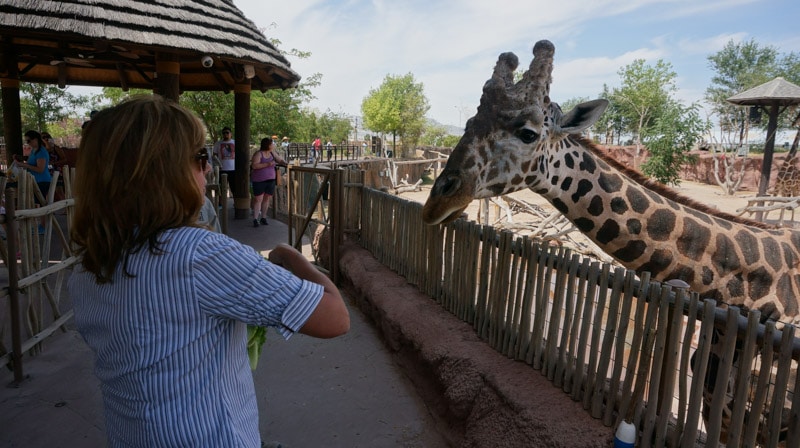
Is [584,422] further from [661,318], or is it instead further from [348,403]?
[348,403]

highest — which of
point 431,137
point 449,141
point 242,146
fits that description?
point 431,137

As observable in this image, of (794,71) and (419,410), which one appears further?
(794,71)

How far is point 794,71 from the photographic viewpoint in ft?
129

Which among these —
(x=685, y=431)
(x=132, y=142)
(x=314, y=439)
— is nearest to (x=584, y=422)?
(x=685, y=431)

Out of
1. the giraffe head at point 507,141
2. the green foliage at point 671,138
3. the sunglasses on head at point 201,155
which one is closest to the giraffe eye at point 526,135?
the giraffe head at point 507,141

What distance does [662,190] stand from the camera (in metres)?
3.61

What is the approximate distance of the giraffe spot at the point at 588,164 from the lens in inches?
139

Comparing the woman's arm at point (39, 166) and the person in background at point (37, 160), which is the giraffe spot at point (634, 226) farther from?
the woman's arm at point (39, 166)

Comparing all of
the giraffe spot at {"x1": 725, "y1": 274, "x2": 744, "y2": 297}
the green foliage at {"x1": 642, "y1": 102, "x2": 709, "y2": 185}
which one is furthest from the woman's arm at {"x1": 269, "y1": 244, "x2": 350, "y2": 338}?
the green foliage at {"x1": 642, "y1": 102, "x2": 709, "y2": 185}

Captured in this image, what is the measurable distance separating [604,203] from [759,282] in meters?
1.03

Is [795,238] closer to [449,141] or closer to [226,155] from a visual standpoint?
[226,155]

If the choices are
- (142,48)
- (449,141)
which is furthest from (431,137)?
(142,48)

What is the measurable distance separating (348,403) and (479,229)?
1.77 m

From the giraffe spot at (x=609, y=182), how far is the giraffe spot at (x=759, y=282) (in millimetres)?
951
